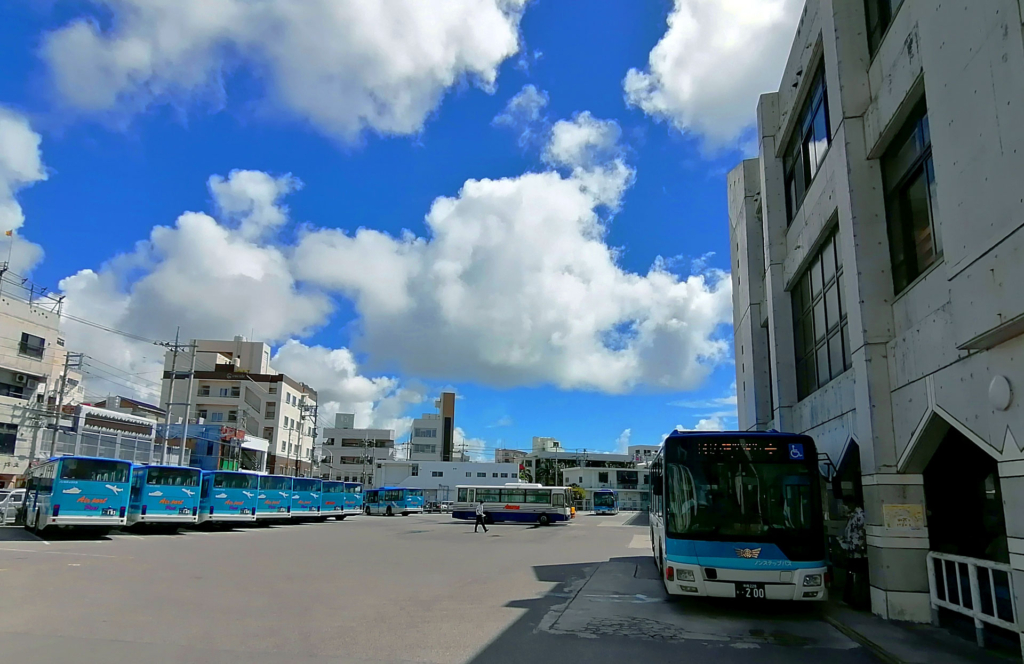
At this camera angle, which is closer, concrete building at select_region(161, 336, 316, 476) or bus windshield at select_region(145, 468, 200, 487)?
bus windshield at select_region(145, 468, 200, 487)

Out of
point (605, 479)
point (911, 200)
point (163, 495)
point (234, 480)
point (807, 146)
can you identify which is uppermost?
point (807, 146)

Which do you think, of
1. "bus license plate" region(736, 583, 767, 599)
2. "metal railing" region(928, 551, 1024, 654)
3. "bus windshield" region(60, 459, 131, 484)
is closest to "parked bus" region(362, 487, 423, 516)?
"bus windshield" region(60, 459, 131, 484)

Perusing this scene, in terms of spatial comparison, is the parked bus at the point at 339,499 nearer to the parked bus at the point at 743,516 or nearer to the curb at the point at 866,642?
the parked bus at the point at 743,516

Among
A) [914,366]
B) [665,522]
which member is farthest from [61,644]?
[914,366]

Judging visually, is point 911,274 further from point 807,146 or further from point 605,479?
point 605,479

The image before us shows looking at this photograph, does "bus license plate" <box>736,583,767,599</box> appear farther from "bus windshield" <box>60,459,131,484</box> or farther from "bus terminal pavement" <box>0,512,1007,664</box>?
"bus windshield" <box>60,459,131,484</box>

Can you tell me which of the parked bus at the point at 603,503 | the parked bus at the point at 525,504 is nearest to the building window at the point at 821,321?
the parked bus at the point at 525,504

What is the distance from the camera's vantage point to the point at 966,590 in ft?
31.7

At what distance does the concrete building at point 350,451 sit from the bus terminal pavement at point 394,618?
2954 inches

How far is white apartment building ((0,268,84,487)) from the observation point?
136 feet

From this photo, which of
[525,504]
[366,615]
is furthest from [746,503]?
[525,504]

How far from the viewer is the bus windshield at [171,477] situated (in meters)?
25.9

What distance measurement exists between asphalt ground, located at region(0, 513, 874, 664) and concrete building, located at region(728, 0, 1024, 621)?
2.86m

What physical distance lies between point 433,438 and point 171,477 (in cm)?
7368
